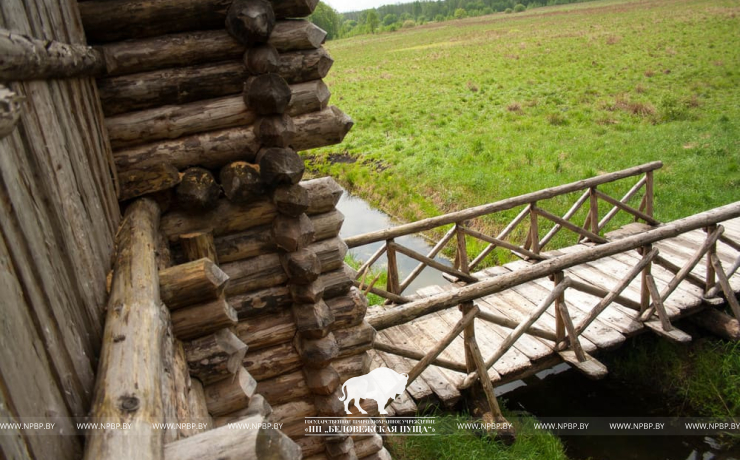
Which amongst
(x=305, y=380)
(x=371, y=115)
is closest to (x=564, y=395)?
(x=305, y=380)

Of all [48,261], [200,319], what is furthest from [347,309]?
[48,261]

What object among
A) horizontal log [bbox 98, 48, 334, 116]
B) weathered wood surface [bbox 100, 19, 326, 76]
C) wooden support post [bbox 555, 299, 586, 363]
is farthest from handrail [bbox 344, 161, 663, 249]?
weathered wood surface [bbox 100, 19, 326, 76]

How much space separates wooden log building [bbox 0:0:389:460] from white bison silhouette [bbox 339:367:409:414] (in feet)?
0.30

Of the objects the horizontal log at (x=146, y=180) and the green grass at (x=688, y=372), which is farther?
the green grass at (x=688, y=372)

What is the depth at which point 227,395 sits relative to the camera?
2.44 meters

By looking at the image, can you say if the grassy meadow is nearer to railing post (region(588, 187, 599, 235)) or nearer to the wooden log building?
railing post (region(588, 187, 599, 235))

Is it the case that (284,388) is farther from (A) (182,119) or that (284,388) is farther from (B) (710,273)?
(B) (710,273)

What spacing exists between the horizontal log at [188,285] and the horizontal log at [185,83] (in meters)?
1.09

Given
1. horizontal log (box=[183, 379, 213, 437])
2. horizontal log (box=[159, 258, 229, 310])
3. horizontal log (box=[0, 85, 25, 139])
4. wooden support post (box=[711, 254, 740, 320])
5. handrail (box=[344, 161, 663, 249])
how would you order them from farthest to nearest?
handrail (box=[344, 161, 663, 249]) → wooden support post (box=[711, 254, 740, 320]) → horizontal log (box=[159, 258, 229, 310]) → horizontal log (box=[183, 379, 213, 437]) → horizontal log (box=[0, 85, 25, 139])

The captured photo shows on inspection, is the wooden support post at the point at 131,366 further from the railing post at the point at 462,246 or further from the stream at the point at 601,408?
the railing post at the point at 462,246

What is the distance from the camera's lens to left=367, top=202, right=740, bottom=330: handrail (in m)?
4.39

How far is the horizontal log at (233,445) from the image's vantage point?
127 cm

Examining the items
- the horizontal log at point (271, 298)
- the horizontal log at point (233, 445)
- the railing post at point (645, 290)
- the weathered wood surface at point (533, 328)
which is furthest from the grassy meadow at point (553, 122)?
the horizontal log at point (233, 445)

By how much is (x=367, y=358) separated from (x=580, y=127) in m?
13.5
